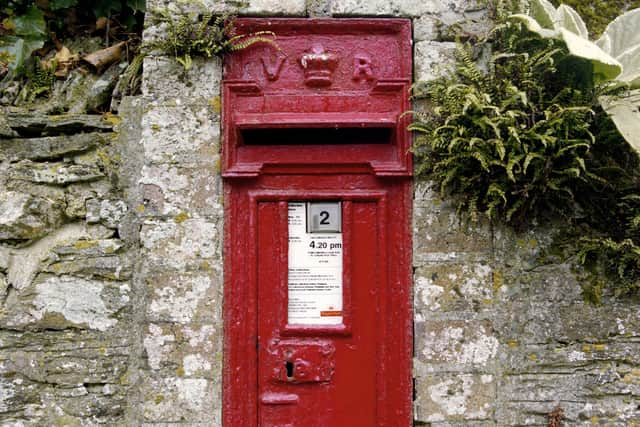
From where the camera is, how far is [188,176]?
110 inches

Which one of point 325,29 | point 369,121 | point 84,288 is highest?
point 325,29

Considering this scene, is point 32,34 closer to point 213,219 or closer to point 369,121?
point 213,219

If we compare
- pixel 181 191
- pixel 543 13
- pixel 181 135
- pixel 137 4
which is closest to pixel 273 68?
pixel 181 135

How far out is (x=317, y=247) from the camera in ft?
9.34

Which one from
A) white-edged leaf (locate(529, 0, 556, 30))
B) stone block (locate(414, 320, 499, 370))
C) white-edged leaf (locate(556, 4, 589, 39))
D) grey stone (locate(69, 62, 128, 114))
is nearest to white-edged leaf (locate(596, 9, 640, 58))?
white-edged leaf (locate(556, 4, 589, 39))

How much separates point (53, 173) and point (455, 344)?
223 cm

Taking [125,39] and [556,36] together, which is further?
[125,39]

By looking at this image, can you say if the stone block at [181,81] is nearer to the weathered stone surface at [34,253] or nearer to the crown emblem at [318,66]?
the crown emblem at [318,66]

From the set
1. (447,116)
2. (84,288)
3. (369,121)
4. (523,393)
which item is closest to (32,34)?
(84,288)

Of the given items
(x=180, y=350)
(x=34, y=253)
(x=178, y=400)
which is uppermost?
(x=34, y=253)

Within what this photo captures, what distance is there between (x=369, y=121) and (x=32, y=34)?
6.25 ft

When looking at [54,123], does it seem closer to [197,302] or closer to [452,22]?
[197,302]

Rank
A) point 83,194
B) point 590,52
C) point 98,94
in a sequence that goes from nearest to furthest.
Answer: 1. point 590,52
2. point 83,194
3. point 98,94

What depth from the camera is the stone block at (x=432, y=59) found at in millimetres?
2809
